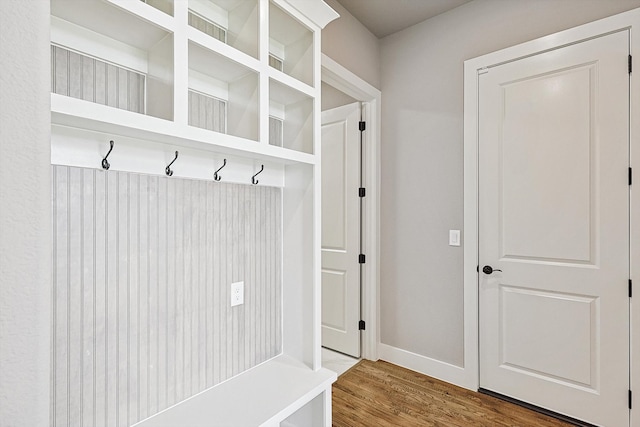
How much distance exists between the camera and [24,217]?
33 cm

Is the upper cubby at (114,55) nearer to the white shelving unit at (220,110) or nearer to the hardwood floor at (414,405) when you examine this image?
the white shelving unit at (220,110)

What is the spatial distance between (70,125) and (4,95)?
2.51 feet

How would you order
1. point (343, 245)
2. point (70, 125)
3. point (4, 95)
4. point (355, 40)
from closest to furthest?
point (4, 95) < point (70, 125) < point (355, 40) < point (343, 245)

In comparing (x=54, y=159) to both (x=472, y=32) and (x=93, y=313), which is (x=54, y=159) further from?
(x=472, y=32)

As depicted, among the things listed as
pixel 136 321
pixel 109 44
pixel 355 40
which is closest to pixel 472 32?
pixel 355 40

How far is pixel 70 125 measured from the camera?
951mm

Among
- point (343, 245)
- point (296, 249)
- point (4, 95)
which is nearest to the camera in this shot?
point (4, 95)

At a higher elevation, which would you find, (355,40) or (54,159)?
(355,40)

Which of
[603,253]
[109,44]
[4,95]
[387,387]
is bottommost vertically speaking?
[387,387]

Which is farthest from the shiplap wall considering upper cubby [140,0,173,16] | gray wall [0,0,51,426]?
gray wall [0,0,51,426]

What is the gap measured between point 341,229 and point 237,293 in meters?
1.61

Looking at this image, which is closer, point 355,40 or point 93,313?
point 93,313

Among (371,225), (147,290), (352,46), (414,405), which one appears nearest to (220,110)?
(147,290)

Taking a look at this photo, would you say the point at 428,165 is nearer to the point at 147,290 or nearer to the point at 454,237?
the point at 454,237
